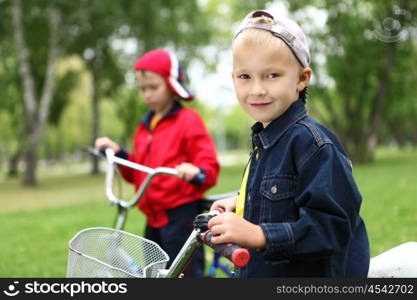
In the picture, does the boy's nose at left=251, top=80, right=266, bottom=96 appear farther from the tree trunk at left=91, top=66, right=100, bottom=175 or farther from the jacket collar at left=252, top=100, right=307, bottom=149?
the tree trunk at left=91, top=66, right=100, bottom=175

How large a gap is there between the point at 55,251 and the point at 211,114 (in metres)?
64.0

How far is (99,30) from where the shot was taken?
24.0 m

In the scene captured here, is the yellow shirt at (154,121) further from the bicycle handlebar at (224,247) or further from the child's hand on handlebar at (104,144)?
the bicycle handlebar at (224,247)

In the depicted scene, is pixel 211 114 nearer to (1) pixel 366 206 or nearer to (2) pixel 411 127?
(2) pixel 411 127

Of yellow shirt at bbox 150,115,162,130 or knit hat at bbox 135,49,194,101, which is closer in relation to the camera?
knit hat at bbox 135,49,194,101

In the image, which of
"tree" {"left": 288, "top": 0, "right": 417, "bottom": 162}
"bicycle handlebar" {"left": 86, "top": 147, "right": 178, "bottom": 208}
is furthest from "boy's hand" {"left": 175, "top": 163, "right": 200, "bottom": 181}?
"tree" {"left": 288, "top": 0, "right": 417, "bottom": 162}

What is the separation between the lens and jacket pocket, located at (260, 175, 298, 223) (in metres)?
1.71

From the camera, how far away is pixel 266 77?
177cm

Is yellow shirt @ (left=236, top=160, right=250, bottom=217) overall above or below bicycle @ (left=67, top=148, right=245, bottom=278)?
above

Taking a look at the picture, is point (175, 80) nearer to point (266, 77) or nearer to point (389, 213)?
point (266, 77)

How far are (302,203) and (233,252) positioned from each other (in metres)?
0.33

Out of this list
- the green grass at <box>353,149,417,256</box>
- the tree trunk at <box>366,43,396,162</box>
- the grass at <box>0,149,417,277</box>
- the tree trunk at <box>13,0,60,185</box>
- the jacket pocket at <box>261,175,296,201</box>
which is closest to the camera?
the jacket pocket at <box>261,175,296,201</box>

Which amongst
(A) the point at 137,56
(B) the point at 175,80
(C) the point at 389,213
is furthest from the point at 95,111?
(B) the point at 175,80

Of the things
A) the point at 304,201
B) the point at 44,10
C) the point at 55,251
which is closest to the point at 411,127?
Result: the point at 44,10
